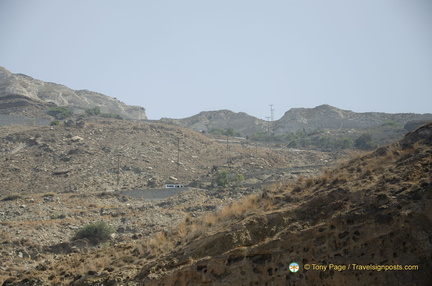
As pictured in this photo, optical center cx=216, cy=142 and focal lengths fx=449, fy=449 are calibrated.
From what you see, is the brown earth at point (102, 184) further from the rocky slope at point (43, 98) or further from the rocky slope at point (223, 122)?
the rocky slope at point (223, 122)

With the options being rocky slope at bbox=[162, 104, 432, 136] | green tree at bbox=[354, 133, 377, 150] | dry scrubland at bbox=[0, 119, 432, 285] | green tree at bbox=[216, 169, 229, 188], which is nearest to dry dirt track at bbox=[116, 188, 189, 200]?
green tree at bbox=[216, 169, 229, 188]

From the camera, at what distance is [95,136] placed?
196ft

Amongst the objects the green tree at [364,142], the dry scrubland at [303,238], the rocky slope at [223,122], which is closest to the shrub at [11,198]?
the dry scrubland at [303,238]

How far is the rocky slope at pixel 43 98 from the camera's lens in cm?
8862

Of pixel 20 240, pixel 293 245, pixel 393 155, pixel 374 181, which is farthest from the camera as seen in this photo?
pixel 20 240

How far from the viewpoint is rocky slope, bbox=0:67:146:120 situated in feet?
291

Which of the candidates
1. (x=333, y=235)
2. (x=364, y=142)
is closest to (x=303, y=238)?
(x=333, y=235)

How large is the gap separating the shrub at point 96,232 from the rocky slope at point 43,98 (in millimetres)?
62399

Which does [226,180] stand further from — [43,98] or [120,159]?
[43,98]

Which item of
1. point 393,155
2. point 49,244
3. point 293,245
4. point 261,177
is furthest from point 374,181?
point 261,177

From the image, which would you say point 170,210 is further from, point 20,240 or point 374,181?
point 374,181

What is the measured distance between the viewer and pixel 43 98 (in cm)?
11769

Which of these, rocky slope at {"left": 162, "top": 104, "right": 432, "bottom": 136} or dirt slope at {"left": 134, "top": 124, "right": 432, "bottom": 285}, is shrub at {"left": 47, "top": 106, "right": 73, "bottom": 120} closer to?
rocky slope at {"left": 162, "top": 104, "right": 432, "bottom": 136}

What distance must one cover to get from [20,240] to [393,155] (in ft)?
68.0
